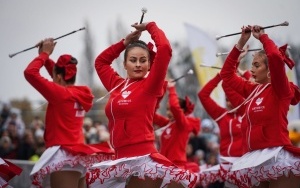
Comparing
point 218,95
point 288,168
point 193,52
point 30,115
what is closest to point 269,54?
point 288,168

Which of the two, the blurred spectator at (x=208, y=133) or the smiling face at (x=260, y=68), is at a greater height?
the smiling face at (x=260, y=68)

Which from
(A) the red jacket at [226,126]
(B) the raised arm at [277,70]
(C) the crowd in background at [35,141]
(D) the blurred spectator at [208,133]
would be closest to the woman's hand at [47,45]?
(A) the red jacket at [226,126]

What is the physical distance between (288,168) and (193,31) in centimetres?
764

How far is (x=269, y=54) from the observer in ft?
26.0

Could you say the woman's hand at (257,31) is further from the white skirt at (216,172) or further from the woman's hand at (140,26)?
the white skirt at (216,172)

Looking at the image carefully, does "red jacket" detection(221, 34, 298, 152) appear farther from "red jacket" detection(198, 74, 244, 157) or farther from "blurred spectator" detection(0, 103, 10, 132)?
"blurred spectator" detection(0, 103, 10, 132)

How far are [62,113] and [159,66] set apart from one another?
223 centimetres

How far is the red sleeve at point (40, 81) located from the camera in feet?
29.3

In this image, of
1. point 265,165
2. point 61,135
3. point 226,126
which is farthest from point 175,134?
point 265,165

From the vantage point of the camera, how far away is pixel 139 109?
7590mm

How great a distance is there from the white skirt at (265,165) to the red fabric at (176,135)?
2.54m

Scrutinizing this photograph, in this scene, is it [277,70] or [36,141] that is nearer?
[277,70]

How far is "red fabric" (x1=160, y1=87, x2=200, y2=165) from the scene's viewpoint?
35.4 ft

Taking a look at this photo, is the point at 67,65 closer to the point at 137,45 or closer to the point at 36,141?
the point at 137,45
